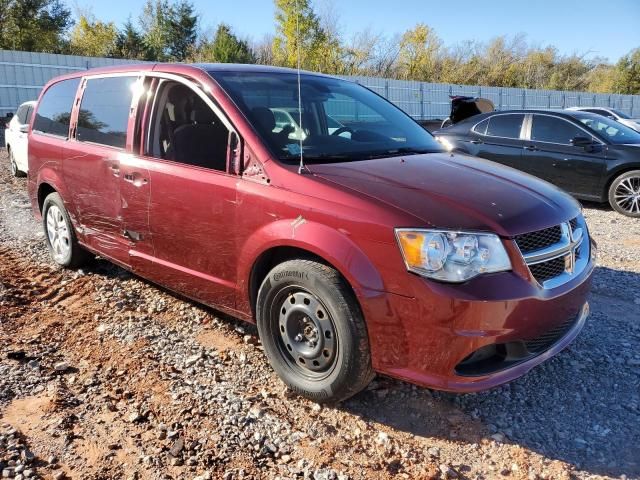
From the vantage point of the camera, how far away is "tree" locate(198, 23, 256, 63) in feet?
119

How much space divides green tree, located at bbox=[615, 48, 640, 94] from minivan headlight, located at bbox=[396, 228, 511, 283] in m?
55.6

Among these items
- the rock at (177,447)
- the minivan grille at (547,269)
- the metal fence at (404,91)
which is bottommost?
the rock at (177,447)

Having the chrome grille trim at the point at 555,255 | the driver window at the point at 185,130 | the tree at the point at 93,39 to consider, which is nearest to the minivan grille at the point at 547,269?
the chrome grille trim at the point at 555,255

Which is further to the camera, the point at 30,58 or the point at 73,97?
the point at 30,58

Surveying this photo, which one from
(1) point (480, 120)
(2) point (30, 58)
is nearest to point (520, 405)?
(1) point (480, 120)

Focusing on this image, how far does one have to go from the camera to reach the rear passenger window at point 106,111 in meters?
4.00

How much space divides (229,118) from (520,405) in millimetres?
2359

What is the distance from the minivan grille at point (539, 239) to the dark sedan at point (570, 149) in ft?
19.1

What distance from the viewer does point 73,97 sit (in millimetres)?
4793

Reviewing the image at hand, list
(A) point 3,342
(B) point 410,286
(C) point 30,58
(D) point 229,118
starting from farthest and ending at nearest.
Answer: (C) point 30,58 < (A) point 3,342 < (D) point 229,118 < (B) point 410,286

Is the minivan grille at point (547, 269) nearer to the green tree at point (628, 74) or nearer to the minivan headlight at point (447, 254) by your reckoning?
the minivan headlight at point (447, 254)

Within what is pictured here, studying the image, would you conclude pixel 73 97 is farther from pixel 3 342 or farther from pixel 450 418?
pixel 450 418

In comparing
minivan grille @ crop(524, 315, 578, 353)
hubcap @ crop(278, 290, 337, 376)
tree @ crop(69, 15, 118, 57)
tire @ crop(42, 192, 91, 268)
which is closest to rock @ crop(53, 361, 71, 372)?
hubcap @ crop(278, 290, 337, 376)

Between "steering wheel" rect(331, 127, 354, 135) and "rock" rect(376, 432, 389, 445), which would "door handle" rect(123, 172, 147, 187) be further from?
"rock" rect(376, 432, 389, 445)
